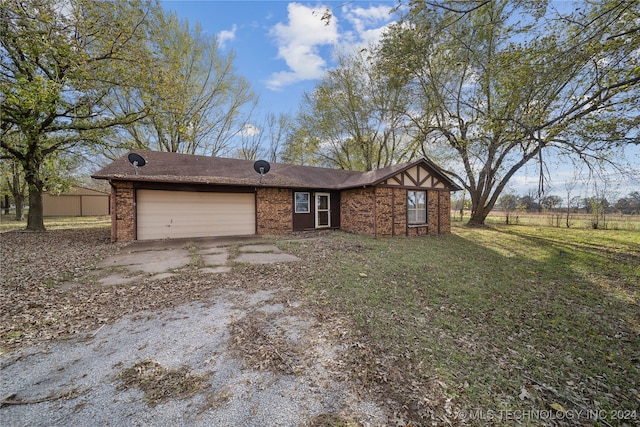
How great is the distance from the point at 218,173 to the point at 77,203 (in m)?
23.0

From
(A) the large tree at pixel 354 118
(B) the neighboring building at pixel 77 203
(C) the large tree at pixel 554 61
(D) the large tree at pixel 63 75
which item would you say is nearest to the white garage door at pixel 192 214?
(D) the large tree at pixel 63 75

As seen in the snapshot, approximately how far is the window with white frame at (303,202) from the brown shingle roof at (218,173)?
57 cm

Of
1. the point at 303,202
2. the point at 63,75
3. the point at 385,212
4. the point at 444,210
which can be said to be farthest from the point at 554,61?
the point at 63,75

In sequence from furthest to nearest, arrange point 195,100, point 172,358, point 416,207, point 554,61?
point 195,100
point 416,207
point 554,61
point 172,358

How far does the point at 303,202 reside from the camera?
11969 millimetres

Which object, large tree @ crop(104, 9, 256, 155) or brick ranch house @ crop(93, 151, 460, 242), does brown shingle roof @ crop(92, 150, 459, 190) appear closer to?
brick ranch house @ crop(93, 151, 460, 242)

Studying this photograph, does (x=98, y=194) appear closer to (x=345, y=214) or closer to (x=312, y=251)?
(x=345, y=214)

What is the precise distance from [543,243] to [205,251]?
12779mm

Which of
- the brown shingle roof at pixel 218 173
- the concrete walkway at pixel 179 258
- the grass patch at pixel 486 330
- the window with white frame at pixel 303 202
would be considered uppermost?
the brown shingle roof at pixel 218 173

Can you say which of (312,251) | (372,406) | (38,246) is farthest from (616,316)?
(38,246)

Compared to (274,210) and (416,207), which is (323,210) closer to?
(274,210)

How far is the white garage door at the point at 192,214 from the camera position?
912 centimetres

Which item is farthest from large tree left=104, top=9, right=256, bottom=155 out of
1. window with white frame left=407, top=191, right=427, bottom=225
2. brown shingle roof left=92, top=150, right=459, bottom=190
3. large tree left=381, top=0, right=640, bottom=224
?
window with white frame left=407, top=191, right=427, bottom=225

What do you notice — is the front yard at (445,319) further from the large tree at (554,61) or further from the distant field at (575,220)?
the distant field at (575,220)
